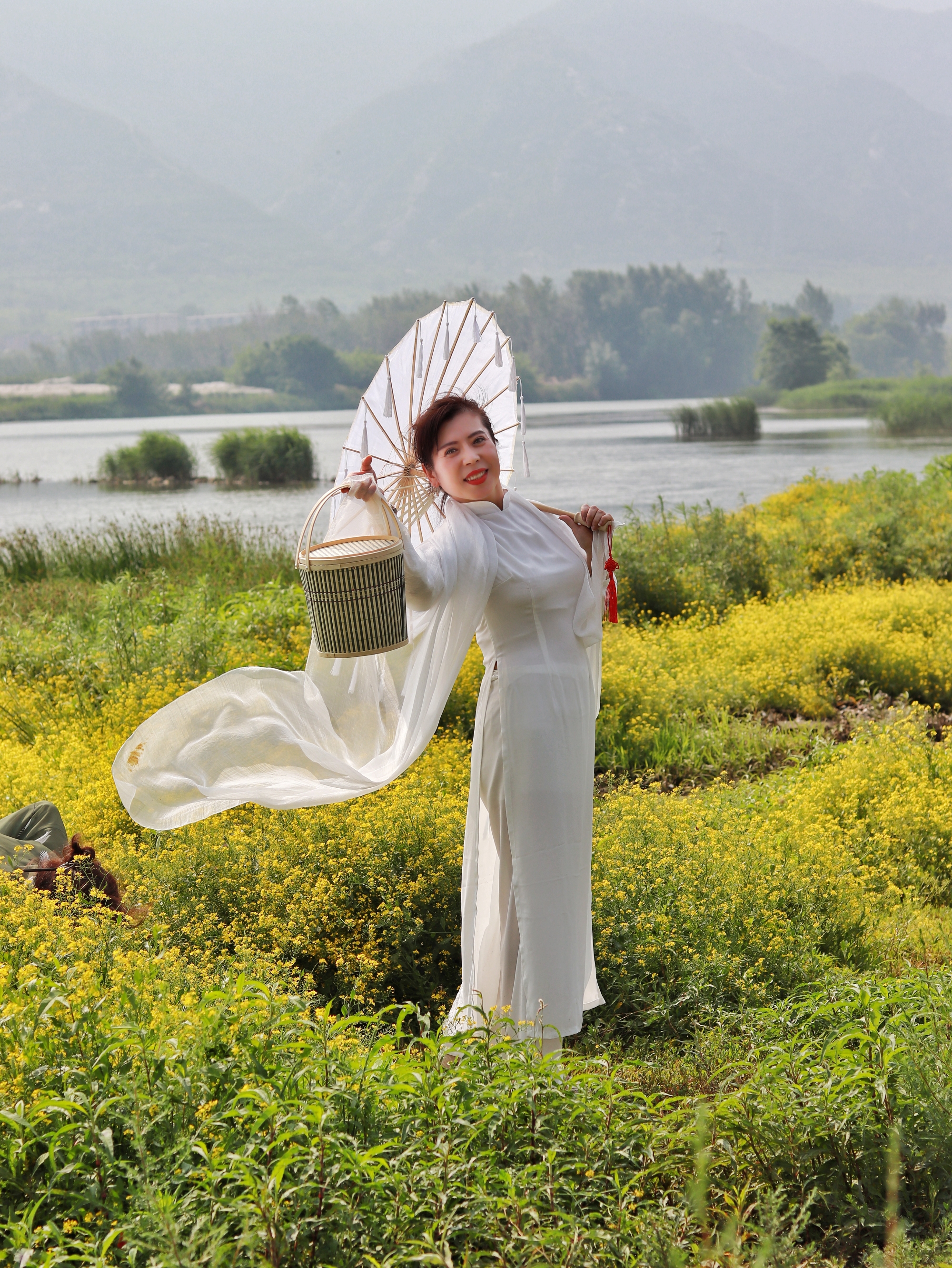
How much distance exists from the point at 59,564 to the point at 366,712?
9.10 m

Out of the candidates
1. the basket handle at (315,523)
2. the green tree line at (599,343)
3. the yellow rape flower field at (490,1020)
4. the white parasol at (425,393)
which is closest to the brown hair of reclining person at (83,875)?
the yellow rape flower field at (490,1020)

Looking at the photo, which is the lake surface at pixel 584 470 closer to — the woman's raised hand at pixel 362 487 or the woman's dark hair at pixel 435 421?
the woman's dark hair at pixel 435 421

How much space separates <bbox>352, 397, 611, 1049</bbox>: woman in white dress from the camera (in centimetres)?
298

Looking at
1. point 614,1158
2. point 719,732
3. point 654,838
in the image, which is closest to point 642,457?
point 719,732

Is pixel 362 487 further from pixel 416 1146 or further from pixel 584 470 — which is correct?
pixel 584 470

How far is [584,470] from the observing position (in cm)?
3325

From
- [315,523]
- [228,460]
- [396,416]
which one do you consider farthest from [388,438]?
[228,460]

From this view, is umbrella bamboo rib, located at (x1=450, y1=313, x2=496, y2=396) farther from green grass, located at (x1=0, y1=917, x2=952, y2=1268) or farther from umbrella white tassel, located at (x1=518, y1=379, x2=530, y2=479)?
green grass, located at (x1=0, y1=917, x2=952, y2=1268)

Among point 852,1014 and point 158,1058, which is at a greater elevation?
point 158,1058

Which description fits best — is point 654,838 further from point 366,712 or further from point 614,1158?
point 614,1158

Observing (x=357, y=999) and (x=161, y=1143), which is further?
(x=357, y=999)

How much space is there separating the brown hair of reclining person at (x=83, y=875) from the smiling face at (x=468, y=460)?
6.40ft

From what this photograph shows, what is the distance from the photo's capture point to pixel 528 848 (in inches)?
118

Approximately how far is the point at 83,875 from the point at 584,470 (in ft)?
101
